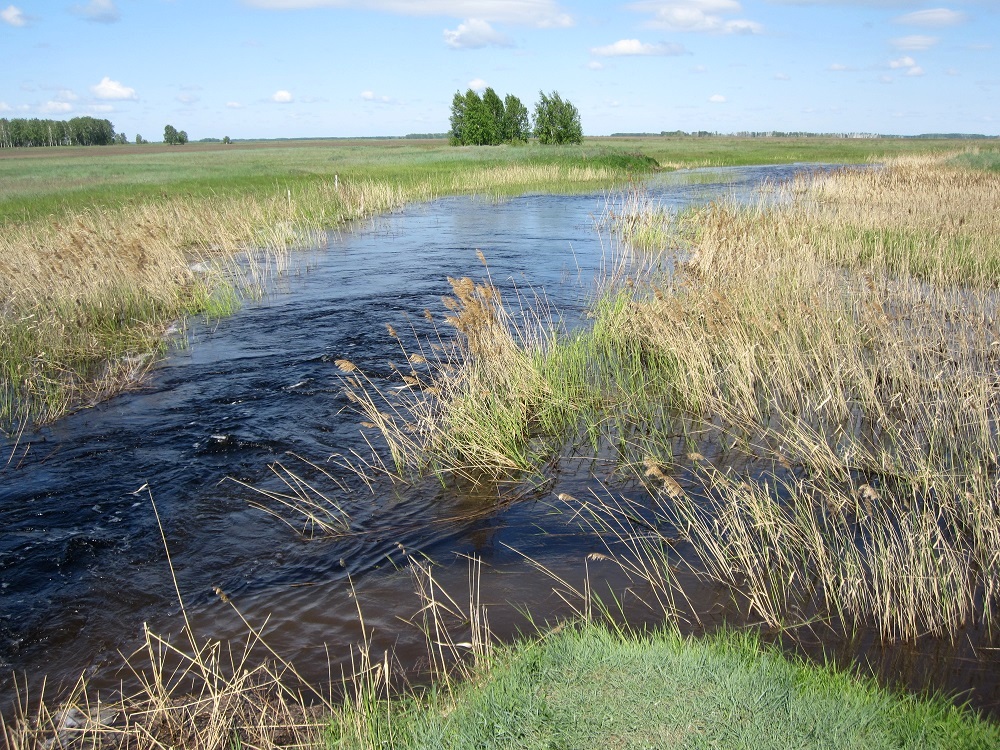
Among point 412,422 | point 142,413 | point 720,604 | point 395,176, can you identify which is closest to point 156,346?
A: point 142,413

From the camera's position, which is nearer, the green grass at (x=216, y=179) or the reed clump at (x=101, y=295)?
the reed clump at (x=101, y=295)

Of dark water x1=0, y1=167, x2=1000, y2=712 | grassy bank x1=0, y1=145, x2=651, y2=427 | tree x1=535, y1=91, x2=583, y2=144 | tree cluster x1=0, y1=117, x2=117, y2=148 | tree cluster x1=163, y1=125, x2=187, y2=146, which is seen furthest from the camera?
tree cluster x1=163, y1=125, x2=187, y2=146

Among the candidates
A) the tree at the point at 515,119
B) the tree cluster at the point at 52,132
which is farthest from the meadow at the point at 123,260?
the tree cluster at the point at 52,132

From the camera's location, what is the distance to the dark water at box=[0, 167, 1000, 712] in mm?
3818

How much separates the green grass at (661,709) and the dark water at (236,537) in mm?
541

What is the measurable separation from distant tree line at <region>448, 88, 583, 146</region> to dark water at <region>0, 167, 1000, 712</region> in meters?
63.0

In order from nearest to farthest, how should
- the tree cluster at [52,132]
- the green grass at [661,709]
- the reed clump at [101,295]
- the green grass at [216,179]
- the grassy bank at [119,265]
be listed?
1. the green grass at [661,709]
2. the reed clump at [101,295]
3. the grassy bank at [119,265]
4. the green grass at [216,179]
5. the tree cluster at [52,132]

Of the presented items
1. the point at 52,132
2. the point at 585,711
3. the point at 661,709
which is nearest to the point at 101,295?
the point at 585,711

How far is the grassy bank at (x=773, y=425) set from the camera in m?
3.87

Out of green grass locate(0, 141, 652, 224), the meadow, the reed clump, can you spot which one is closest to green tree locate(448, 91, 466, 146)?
green grass locate(0, 141, 652, 224)

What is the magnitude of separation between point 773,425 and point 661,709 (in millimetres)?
4070

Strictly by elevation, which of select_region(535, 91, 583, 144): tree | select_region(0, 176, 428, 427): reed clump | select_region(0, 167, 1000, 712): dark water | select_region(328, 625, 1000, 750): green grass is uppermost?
select_region(535, 91, 583, 144): tree

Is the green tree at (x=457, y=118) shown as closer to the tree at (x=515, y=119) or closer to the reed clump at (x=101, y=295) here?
the tree at (x=515, y=119)

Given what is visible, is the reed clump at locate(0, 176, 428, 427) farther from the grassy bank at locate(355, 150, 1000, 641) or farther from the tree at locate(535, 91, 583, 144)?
the tree at locate(535, 91, 583, 144)
